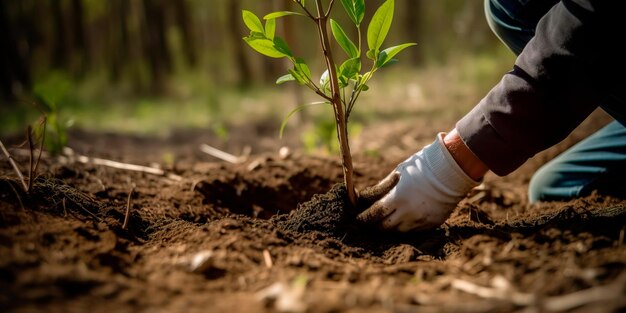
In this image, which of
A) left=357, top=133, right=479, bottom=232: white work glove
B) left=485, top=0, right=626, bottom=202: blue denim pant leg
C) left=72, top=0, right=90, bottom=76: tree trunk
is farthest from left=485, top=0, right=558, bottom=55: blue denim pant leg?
left=72, top=0, right=90, bottom=76: tree trunk

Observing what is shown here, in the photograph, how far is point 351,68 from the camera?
141cm

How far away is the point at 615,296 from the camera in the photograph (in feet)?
2.81

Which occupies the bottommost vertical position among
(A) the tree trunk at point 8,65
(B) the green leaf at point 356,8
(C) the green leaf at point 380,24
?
(C) the green leaf at point 380,24

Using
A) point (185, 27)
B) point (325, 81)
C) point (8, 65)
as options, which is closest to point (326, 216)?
point (325, 81)

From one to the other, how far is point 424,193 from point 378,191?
Answer: 16 cm

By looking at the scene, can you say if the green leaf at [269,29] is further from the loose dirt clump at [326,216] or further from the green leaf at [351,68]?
the loose dirt clump at [326,216]

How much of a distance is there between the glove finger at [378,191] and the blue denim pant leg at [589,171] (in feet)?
3.16

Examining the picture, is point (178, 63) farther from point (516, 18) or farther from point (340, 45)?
point (340, 45)

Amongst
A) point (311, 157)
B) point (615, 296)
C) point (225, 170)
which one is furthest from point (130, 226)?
point (615, 296)

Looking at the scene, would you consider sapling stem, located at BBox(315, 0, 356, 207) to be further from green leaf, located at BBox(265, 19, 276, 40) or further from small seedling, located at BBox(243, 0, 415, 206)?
green leaf, located at BBox(265, 19, 276, 40)

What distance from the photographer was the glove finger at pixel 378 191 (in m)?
1.51

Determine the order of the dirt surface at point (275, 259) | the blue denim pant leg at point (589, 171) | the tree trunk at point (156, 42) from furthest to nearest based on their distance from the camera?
the tree trunk at point (156, 42)
the blue denim pant leg at point (589, 171)
the dirt surface at point (275, 259)

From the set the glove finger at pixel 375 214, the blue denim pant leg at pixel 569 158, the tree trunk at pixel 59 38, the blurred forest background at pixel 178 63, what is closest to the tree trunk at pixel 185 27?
the blurred forest background at pixel 178 63

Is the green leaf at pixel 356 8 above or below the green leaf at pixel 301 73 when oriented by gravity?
above
